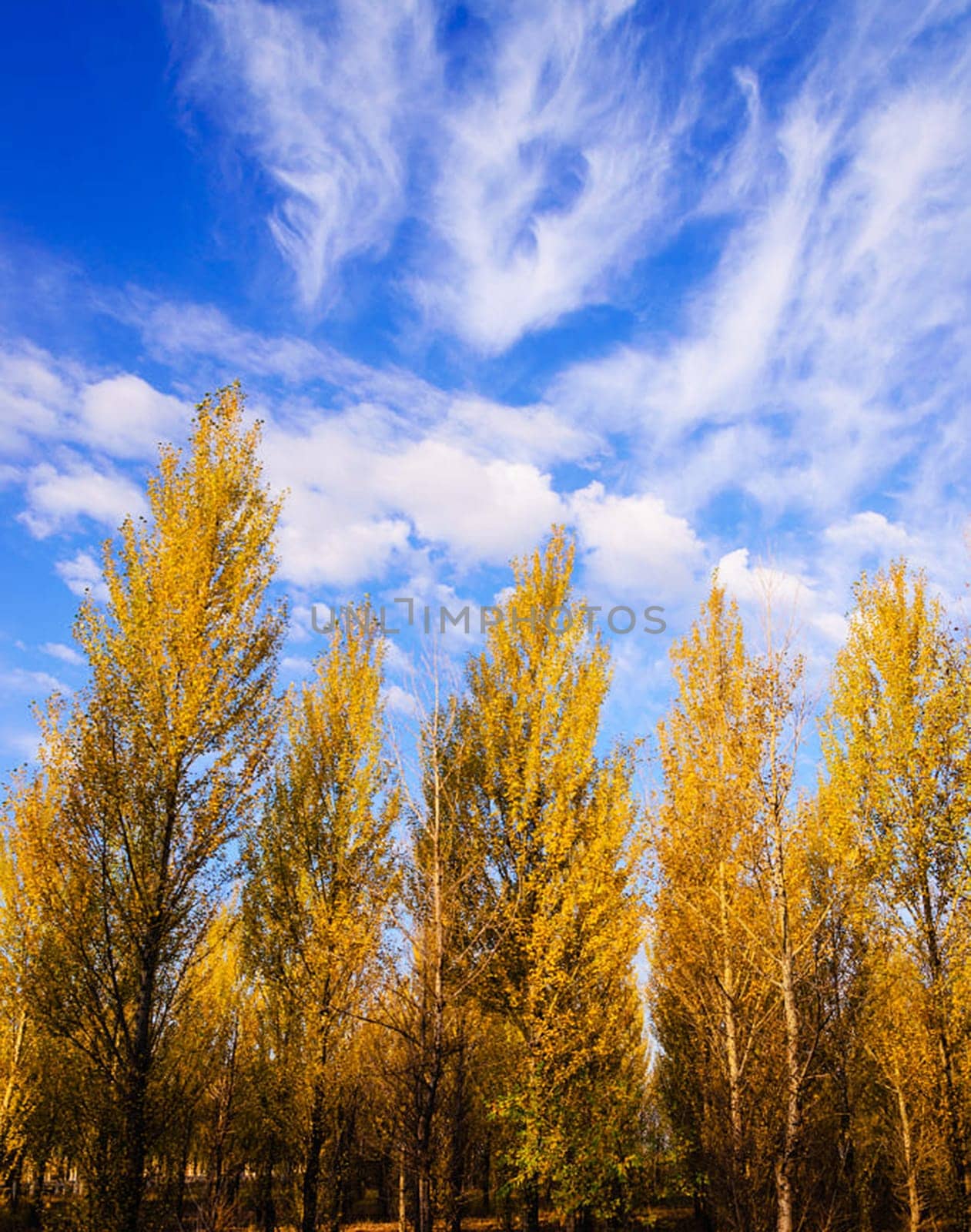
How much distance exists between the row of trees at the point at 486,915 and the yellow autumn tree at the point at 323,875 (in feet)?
0.18

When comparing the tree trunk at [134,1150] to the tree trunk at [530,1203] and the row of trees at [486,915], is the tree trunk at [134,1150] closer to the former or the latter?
the row of trees at [486,915]

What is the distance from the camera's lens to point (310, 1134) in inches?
515

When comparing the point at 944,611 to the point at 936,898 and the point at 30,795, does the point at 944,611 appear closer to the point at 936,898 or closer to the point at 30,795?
the point at 936,898

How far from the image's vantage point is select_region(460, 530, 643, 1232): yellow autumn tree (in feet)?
34.9

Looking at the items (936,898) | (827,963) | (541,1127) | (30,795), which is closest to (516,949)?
(541,1127)

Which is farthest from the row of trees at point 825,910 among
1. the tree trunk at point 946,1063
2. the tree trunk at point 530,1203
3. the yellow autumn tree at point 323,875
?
the yellow autumn tree at point 323,875

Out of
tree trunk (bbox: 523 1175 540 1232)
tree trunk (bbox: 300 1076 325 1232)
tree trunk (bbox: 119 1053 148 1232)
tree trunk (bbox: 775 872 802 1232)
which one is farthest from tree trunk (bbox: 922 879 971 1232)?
tree trunk (bbox: 119 1053 148 1232)

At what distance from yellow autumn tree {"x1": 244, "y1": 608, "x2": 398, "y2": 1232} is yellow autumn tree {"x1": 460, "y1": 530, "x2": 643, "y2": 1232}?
6.57 feet

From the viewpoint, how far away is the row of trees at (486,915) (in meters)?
9.62

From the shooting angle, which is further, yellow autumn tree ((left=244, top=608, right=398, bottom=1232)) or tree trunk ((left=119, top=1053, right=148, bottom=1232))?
yellow autumn tree ((left=244, top=608, right=398, bottom=1232))

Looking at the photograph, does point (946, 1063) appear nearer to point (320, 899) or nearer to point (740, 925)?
point (740, 925)

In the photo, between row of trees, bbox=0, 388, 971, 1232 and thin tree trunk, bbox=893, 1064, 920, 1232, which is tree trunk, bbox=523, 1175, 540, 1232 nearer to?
row of trees, bbox=0, 388, 971, 1232

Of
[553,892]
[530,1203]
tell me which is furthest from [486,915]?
[530,1203]

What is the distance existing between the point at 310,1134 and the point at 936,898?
10587 mm
